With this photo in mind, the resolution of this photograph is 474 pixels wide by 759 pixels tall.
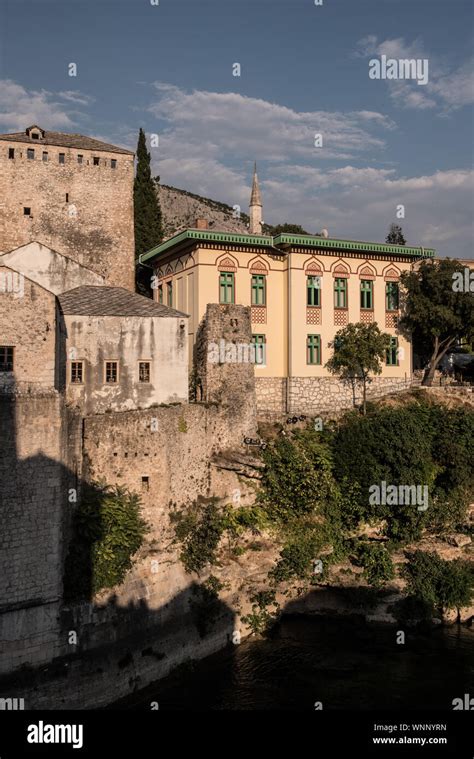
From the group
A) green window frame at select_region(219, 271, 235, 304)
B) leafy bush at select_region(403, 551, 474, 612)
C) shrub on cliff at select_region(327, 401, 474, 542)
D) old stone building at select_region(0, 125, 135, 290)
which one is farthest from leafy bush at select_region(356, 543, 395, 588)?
old stone building at select_region(0, 125, 135, 290)

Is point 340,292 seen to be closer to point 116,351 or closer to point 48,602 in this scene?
point 116,351

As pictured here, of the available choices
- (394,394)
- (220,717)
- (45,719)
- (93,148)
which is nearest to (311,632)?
(220,717)

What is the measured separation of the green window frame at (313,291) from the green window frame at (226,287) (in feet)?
14.2

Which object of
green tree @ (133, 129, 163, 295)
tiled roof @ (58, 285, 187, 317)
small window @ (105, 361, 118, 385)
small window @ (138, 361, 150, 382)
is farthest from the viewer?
green tree @ (133, 129, 163, 295)

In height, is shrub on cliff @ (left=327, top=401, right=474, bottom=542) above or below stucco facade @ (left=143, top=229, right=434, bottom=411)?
below

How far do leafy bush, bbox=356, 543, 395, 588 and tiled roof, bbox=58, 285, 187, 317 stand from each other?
13.6 m

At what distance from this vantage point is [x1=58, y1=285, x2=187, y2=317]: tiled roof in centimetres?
2583

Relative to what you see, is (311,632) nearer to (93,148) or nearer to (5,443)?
(5,443)

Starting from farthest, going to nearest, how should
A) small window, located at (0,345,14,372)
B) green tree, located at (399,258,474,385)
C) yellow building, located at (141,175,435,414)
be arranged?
1. green tree, located at (399,258,474,385)
2. yellow building, located at (141,175,435,414)
3. small window, located at (0,345,14,372)

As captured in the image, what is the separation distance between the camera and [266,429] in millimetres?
30641

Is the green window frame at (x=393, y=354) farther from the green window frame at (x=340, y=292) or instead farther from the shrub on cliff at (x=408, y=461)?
the shrub on cliff at (x=408, y=461)

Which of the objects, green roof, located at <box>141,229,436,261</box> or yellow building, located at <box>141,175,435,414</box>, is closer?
green roof, located at <box>141,229,436,261</box>

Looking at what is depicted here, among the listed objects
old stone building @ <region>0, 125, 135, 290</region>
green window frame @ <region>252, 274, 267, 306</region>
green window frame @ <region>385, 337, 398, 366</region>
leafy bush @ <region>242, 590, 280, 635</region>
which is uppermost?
old stone building @ <region>0, 125, 135, 290</region>

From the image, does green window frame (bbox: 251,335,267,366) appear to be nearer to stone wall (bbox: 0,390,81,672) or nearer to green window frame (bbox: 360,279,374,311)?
green window frame (bbox: 360,279,374,311)
